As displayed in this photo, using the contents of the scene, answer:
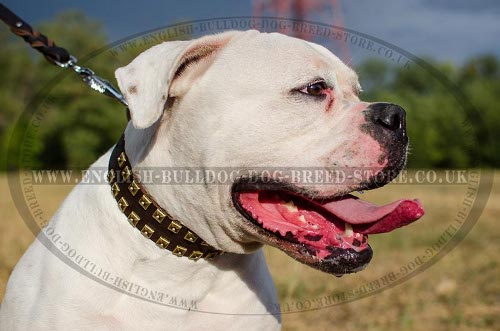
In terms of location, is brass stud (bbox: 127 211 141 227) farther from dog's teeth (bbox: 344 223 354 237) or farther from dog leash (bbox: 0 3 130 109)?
dog's teeth (bbox: 344 223 354 237)

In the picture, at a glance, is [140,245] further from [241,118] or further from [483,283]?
[483,283]

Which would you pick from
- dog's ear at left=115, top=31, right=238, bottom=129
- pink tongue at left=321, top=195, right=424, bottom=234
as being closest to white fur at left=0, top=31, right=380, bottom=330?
dog's ear at left=115, top=31, right=238, bottom=129

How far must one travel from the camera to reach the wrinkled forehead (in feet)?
8.05

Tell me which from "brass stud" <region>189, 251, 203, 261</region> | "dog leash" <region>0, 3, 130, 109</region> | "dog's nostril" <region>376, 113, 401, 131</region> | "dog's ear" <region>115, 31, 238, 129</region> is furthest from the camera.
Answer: "dog leash" <region>0, 3, 130, 109</region>

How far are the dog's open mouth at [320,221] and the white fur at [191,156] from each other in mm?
91

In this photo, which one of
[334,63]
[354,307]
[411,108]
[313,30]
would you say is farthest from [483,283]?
[411,108]

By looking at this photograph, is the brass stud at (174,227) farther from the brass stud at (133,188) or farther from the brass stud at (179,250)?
the brass stud at (133,188)

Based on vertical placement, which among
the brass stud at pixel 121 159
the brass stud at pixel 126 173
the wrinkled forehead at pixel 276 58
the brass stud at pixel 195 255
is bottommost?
the brass stud at pixel 195 255

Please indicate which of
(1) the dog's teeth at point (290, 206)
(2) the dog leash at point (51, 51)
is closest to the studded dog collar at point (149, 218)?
(1) the dog's teeth at point (290, 206)

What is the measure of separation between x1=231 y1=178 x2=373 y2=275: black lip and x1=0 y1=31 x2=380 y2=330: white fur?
0.07 metres

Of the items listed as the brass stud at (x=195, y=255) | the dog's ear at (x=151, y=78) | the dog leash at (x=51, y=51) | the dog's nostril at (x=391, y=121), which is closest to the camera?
the dog's ear at (x=151, y=78)

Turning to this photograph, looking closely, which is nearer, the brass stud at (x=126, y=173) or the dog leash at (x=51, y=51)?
the brass stud at (x=126, y=173)

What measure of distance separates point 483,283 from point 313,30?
276 centimetres

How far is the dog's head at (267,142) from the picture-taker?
7.80 ft
